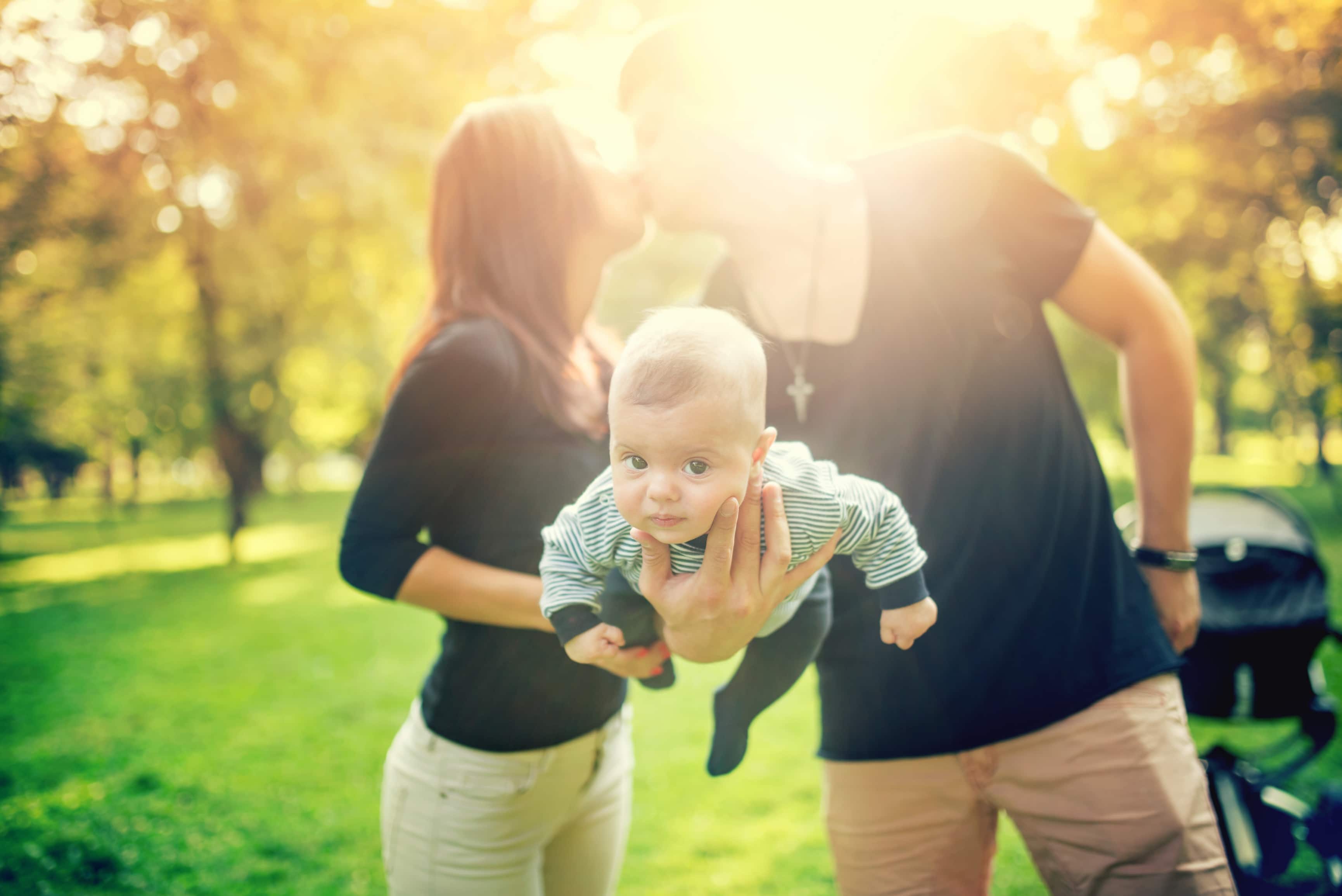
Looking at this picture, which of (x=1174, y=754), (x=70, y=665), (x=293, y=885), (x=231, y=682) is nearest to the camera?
(x=1174, y=754)

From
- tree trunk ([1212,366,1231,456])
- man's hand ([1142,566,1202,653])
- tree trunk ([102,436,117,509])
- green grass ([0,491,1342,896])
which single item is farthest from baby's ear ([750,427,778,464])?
tree trunk ([102,436,117,509])

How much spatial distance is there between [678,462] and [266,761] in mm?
6097

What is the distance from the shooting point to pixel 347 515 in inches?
75.2

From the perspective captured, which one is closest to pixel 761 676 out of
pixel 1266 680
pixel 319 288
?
pixel 1266 680

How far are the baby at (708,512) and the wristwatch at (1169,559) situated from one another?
0.73 meters

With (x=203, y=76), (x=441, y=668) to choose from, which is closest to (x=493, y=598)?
(x=441, y=668)

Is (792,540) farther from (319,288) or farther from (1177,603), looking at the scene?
(319,288)

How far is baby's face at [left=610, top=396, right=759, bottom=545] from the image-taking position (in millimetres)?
1282

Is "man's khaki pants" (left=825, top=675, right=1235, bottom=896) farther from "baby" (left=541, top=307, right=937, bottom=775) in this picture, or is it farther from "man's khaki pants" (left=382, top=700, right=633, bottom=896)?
"man's khaki pants" (left=382, top=700, right=633, bottom=896)

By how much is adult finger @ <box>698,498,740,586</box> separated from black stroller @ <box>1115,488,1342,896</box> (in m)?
2.49

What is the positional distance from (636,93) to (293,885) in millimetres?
4480

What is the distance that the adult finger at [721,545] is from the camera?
1.35m

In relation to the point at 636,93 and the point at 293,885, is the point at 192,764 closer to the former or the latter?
the point at 293,885

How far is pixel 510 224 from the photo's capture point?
79.9 inches
